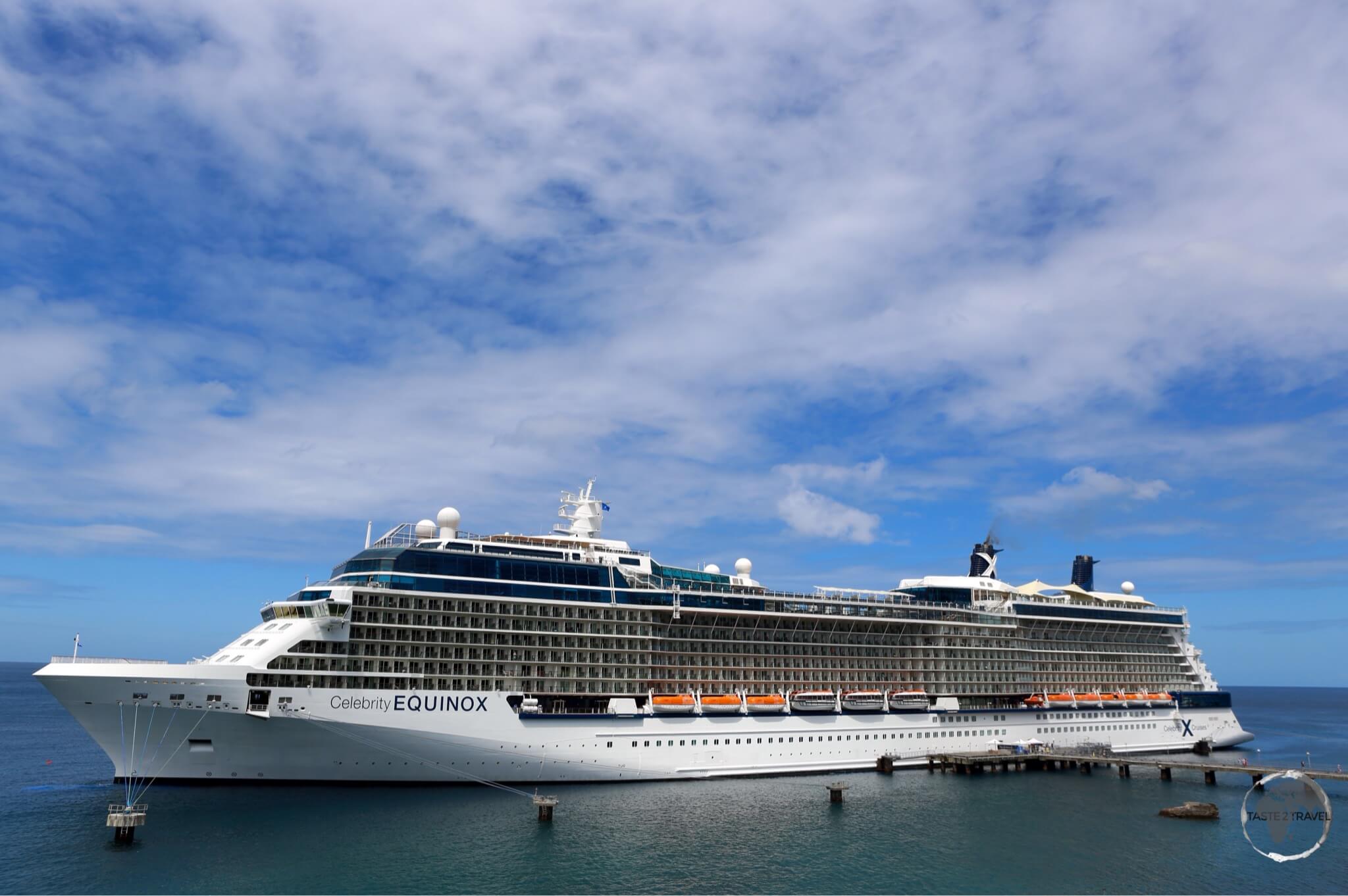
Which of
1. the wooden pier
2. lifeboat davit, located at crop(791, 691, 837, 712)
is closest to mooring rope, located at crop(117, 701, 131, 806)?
lifeboat davit, located at crop(791, 691, 837, 712)

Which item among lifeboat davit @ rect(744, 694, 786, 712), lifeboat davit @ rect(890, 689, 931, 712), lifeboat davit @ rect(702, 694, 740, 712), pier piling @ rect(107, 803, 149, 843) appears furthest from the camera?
lifeboat davit @ rect(890, 689, 931, 712)

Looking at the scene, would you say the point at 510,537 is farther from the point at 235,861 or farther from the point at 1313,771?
the point at 1313,771

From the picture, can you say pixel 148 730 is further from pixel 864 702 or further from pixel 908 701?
pixel 908 701

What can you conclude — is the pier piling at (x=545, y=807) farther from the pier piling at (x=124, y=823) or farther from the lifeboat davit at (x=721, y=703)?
the pier piling at (x=124, y=823)

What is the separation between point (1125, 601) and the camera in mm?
82000

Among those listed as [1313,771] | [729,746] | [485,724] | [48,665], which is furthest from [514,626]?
[1313,771]

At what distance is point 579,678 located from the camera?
51.7 meters

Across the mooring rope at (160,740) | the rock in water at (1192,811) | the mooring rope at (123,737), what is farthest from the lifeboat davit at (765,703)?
the mooring rope at (123,737)

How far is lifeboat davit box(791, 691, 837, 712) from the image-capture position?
56969mm

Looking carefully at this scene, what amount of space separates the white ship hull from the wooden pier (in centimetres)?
670

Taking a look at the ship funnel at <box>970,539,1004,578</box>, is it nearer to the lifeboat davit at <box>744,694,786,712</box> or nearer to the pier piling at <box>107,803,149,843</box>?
the lifeboat davit at <box>744,694,786,712</box>

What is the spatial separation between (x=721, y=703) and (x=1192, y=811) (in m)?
27.9

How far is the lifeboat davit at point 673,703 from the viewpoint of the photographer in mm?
52219

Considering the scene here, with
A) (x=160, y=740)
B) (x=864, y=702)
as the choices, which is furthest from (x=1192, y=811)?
(x=160, y=740)
